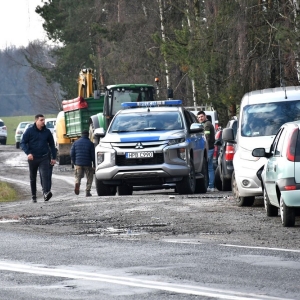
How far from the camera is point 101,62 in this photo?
6500 cm

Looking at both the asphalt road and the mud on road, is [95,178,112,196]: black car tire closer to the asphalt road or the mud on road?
the mud on road

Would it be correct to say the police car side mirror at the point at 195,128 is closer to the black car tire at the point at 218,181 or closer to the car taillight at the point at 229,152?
the car taillight at the point at 229,152

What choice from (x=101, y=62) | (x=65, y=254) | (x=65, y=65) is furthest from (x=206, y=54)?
(x=65, y=65)

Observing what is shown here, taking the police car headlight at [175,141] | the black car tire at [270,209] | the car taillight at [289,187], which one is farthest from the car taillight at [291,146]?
the police car headlight at [175,141]

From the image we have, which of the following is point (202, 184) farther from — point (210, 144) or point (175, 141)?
point (210, 144)

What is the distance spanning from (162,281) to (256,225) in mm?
5427

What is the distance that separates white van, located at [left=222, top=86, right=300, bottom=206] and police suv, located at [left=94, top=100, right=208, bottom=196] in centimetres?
290

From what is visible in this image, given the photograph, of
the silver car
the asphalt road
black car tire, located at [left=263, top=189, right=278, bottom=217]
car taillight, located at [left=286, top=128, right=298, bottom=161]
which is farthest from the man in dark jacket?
car taillight, located at [left=286, top=128, right=298, bottom=161]

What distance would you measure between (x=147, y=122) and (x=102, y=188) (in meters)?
1.60

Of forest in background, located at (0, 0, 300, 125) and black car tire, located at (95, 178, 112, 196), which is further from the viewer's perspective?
forest in background, located at (0, 0, 300, 125)

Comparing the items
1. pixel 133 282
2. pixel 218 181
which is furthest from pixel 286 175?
pixel 218 181

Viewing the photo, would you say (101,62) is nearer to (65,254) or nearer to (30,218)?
(30,218)

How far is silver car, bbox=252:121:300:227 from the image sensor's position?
1330 centimetres

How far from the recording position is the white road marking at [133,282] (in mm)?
7750
